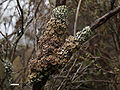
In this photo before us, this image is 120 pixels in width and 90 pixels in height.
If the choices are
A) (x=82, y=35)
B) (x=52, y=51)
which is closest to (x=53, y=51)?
(x=52, y=51)

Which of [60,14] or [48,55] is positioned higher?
[60,14]

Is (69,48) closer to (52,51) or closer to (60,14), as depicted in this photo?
(52,51)

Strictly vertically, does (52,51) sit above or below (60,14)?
below

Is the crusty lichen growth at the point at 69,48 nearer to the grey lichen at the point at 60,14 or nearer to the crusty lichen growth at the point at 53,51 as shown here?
the crusty lichen growth at the point at 53,51

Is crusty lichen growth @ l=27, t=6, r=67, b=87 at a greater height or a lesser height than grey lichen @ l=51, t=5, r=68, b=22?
lesser

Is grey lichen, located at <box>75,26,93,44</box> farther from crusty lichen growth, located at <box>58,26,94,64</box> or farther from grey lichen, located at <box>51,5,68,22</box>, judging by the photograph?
grey lichen, located at <box>51,5,68,22</box>

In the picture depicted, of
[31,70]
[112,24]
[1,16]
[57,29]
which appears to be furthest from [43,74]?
[112,24]

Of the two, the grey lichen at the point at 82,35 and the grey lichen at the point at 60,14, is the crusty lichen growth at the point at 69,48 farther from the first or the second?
the grey lichen at the point at 60,14

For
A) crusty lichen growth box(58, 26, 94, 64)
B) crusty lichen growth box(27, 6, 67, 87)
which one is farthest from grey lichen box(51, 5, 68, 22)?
crusty lichen growth box(58, 26, 94, 64)

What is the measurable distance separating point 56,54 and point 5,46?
1001 millimetres

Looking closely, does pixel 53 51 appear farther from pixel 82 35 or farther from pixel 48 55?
pixel 82 35

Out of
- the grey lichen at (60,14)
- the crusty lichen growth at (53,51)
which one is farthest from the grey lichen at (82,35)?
the grey lichen at (60,14)

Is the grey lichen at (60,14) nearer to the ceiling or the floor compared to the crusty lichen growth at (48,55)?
nearer to the ceiling

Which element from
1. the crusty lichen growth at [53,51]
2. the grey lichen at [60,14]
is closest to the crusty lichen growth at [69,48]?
the crusty lichen growth at [53,51]
